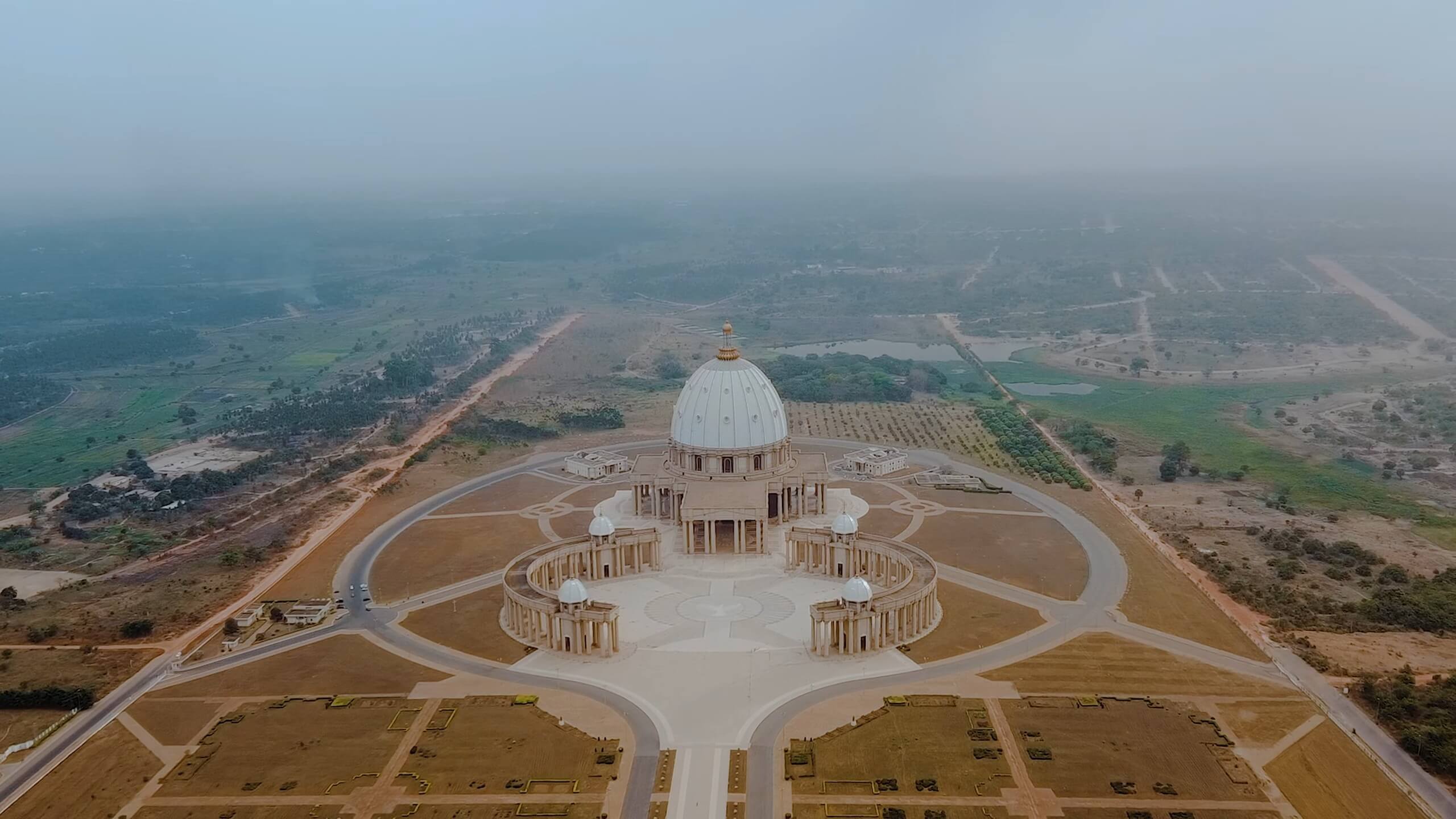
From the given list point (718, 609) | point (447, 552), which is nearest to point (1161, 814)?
point (718, 609)

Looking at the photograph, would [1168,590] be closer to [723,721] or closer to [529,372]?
[723,721]

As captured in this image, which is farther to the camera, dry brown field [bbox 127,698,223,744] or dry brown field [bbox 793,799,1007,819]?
dry brown field [bbox 127,698,223,744]

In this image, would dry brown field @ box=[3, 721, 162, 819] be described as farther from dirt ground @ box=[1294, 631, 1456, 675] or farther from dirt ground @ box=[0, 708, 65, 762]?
dirt ground @ box=[1294, 631, 1456, 675]

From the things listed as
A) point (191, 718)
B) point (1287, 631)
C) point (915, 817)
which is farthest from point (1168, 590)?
point (191, 718)

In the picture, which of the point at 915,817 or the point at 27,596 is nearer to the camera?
the point at 915,817

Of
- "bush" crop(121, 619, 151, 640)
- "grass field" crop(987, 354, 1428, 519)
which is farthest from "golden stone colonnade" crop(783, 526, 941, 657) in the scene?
"grass field" crop(987, 354, 1428, 519)

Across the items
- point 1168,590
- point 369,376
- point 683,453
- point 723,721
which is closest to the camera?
point 723,721

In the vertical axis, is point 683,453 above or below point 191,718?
above
